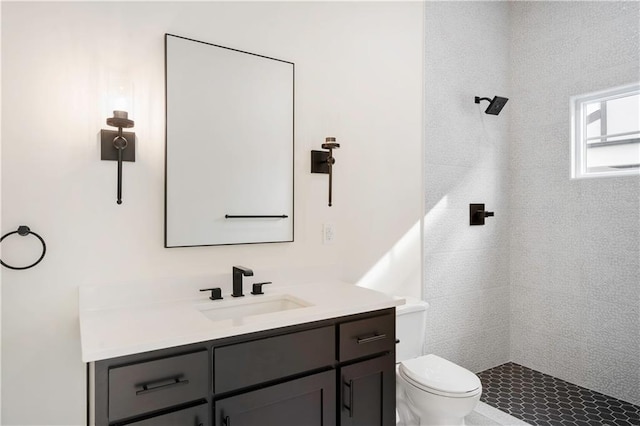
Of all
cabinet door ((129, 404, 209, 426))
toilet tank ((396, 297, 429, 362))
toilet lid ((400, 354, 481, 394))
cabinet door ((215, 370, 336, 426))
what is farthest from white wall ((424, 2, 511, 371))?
cabinet door ((129, 404, 209, 426))

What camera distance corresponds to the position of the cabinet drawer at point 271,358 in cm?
128

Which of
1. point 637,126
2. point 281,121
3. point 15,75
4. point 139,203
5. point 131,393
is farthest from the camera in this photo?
point 637,126

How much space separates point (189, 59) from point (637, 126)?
2.63 meters

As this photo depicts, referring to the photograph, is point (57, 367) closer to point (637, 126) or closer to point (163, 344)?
point (163, 344)

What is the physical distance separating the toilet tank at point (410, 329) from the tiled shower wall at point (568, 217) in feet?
3.97

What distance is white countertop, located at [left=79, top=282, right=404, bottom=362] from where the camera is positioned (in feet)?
3.88

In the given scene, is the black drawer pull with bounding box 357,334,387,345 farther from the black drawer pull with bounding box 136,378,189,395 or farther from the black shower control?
the black shower control

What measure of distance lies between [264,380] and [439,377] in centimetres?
95

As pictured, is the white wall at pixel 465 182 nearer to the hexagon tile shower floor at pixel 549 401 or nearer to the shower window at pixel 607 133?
the hexagon tile shower floor at pixel 549 401

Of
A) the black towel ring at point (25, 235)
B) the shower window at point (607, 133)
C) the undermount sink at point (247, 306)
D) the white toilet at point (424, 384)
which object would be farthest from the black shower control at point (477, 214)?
the black towel ring at point (25, 235)

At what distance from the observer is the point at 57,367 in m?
1.49

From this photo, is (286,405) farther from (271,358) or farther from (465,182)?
(465,182)

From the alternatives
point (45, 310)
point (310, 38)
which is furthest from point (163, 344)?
point (310, 38)

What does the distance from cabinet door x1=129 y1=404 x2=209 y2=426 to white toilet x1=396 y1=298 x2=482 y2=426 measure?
3.47 ft
